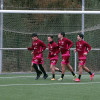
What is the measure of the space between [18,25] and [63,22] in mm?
2141

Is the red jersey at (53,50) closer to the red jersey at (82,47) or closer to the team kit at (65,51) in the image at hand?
the team kit at (65,51)

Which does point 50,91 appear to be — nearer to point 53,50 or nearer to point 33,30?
point 53,50

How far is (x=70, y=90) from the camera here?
11414 mm

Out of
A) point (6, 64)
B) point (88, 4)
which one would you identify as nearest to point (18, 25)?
point (6, 64)

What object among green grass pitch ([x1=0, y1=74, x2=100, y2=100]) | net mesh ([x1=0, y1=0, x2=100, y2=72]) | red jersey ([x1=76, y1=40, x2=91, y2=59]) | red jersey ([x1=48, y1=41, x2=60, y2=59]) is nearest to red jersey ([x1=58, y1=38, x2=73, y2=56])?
red jersey ([x1=48, y1=41, x2=60, y2=59])

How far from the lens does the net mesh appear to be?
18062mm

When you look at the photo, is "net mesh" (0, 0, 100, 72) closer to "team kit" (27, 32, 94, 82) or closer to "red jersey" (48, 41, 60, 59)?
"team kit" (27, 32, 94, 82)

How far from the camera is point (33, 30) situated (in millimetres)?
18312

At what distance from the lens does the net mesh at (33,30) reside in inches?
711

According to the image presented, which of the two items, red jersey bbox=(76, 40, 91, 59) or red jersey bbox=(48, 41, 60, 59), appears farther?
red jersey bbox=(48, 41, 60, 59)

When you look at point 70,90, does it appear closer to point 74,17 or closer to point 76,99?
point 76,99

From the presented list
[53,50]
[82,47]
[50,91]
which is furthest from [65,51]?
[50,91]

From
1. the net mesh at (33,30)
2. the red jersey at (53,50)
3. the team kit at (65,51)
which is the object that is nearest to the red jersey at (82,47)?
the team kit at (65,51)

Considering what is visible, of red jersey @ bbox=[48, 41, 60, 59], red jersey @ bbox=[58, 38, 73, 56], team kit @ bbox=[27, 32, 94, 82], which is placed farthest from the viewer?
red jersey @ bbox=[48, 41, 60, 59]
